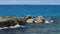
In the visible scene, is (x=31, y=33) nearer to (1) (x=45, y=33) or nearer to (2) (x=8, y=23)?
(1) (x=45, y=33)

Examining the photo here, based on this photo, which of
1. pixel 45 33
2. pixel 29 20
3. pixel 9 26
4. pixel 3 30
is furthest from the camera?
pixel 29 20

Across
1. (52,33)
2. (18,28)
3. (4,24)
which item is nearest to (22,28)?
(18,28)

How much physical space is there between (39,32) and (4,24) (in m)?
5.77

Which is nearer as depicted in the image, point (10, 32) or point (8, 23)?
point (10, 32)

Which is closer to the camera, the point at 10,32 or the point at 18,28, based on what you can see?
the point at 10,32

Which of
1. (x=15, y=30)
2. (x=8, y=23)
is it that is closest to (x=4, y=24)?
(x=8, y=23)

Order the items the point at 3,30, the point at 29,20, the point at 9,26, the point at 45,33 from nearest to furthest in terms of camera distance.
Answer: the point at 45,33 < the point at 3,30 < the point at 9,26 < the point at 29,20

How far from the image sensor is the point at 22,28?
3275 centimetres

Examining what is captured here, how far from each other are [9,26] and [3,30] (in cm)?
230

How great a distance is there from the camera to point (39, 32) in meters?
30.0

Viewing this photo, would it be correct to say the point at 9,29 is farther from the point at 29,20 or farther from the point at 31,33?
the point at 29,20

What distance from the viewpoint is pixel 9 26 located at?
33.4 m

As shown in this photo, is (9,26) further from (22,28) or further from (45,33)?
(45,33)

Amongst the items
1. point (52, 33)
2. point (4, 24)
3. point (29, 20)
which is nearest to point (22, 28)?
point (4, 24)
